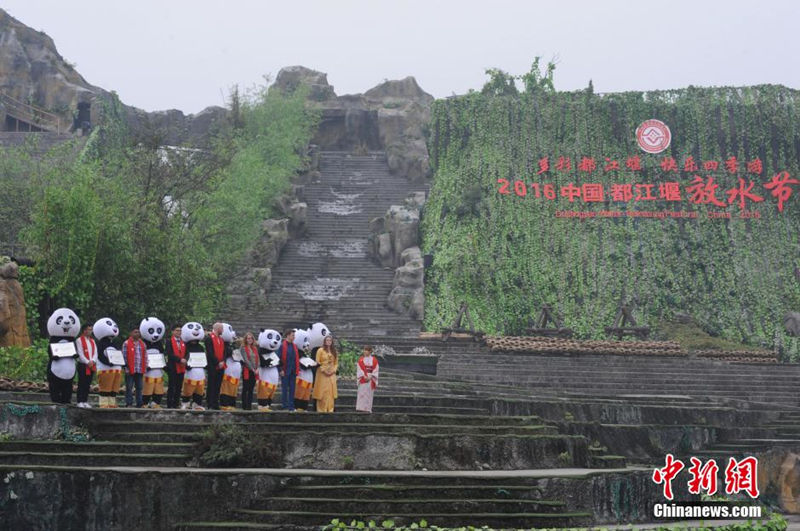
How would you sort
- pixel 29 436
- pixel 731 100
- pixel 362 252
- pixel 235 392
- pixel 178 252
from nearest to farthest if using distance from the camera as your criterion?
pixel 29 436 → pixel 235 392 → pixel 178 252 → pixel 362 252 → pixel 731 100

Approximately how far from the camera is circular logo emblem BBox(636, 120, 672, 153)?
40125mm

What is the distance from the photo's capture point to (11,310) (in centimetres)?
1786

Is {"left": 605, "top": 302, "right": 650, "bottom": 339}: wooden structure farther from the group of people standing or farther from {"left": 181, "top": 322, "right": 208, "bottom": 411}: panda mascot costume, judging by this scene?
{"left": 181, "top": 322, "right": 208, "bottom": 411}: panda mascot costume

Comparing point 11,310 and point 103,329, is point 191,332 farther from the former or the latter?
point 11,310

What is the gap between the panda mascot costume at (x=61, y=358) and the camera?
14.2 metres

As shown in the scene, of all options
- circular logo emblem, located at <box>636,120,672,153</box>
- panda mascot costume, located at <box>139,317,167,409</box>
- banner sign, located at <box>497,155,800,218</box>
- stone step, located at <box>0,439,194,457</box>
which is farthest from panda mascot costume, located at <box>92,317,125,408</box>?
circular logo emblem, located at <box>636,120,672,153</box>

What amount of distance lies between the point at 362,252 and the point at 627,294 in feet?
30.1

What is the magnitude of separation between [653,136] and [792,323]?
31.0ft

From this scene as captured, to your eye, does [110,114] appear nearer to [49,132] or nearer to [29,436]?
[49,132]

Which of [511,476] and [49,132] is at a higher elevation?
[49,132]

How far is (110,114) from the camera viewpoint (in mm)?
41156

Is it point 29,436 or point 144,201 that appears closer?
point 29,436

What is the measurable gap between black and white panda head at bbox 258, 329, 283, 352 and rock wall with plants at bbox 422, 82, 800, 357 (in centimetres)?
1585

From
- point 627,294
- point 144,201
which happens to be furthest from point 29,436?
point 627,294
